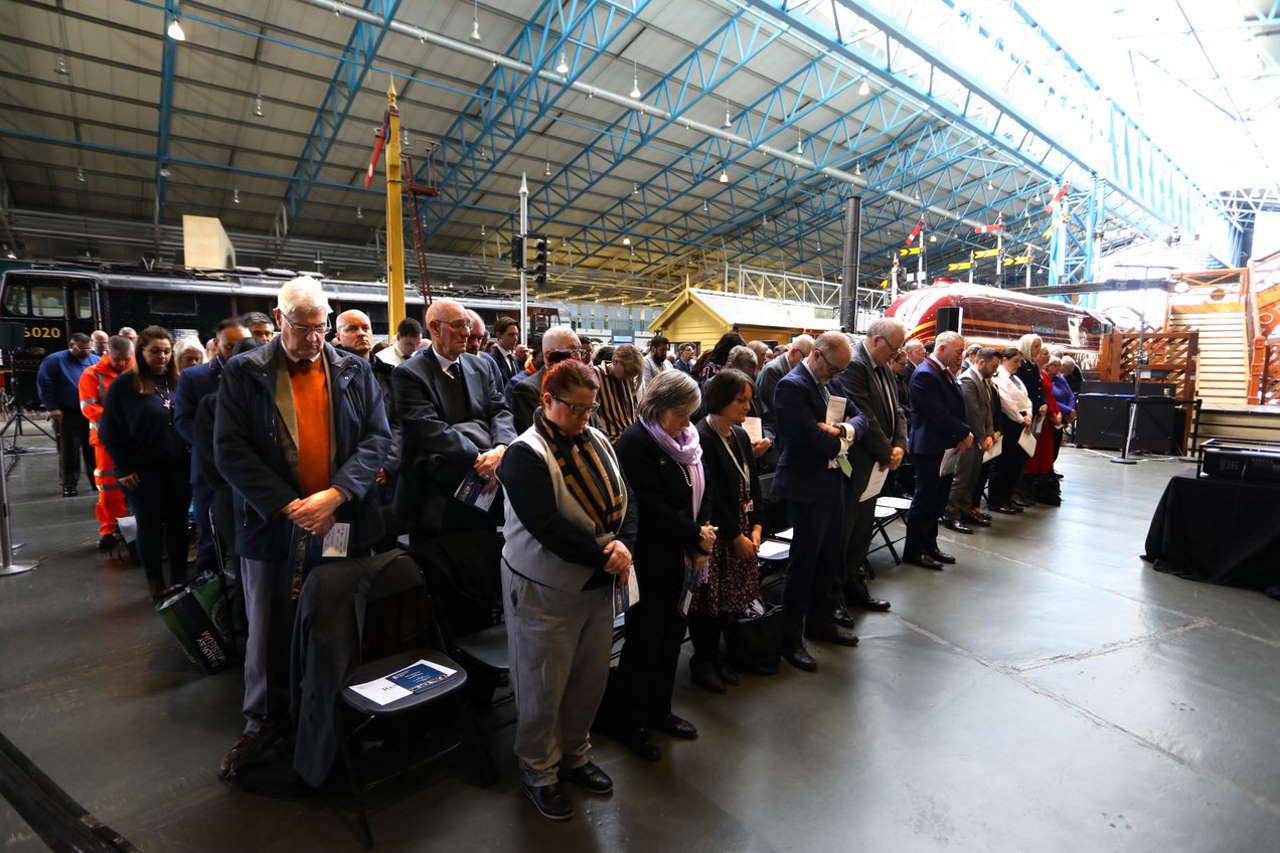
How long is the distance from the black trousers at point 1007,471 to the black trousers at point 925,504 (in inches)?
88.8

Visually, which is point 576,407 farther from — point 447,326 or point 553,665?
point 447,326

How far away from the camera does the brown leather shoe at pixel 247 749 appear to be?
2.22 metres

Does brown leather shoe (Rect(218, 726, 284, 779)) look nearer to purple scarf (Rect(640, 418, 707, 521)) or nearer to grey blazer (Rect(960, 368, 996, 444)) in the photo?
purple scarf (Rect(640, 418, 707, 521))

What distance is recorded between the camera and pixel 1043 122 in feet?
50.6

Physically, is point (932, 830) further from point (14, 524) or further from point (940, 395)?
point (14, 524)

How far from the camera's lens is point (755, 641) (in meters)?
3.07

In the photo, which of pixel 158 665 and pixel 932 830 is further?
pixel 158 665

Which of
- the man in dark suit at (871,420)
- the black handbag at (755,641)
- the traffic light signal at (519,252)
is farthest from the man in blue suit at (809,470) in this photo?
the traffic light signal at (519,252)

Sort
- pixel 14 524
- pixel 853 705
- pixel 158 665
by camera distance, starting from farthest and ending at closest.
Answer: pixel 14 524, pixel 158 665, pixel 853 705

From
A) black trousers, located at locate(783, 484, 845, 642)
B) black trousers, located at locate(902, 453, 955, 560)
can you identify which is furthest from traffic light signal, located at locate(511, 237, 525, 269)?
black trousers, located at locate(783, 484, 845, 642)

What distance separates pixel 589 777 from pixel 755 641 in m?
1.21

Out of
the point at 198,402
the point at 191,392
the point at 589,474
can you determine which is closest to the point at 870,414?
the point at 589,474

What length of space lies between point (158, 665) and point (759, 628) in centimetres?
318

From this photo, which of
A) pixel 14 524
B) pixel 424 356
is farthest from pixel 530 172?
pixel 424 356
